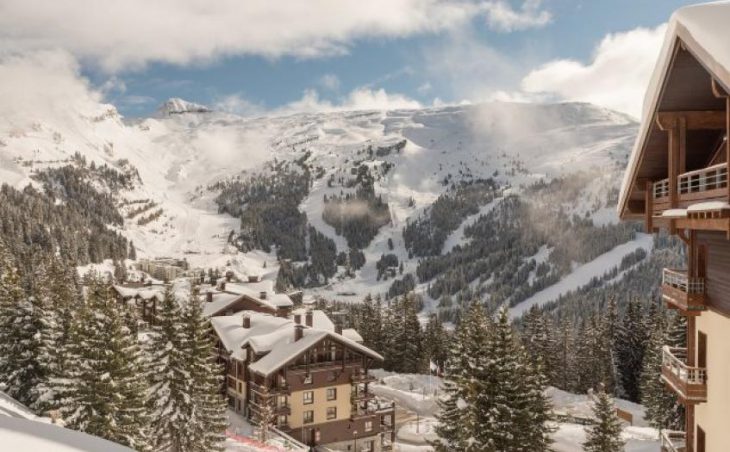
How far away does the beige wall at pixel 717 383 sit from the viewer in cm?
1166

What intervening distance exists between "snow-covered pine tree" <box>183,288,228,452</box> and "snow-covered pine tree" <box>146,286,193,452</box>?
33 cm

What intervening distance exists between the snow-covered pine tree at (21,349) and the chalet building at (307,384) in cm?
1583

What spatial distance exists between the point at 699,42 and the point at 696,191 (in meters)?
3.66

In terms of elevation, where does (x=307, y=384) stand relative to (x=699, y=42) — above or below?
below

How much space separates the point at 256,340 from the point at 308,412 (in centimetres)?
746

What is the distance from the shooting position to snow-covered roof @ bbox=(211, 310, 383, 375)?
4653 centimetres

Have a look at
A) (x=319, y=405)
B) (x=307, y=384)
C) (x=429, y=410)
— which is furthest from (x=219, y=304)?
(x=429, y=410)

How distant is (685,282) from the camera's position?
13.1 meters

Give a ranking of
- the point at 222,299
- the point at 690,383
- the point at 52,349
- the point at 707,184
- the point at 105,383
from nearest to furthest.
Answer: the point at 707,184 < the point at 690,383 < the point at 105,383 < the point at 52,349 < the point at 222,299

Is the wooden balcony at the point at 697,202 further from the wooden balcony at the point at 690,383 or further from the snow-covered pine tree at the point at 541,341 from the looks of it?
the snow-covered pine tree at the point at 541,341

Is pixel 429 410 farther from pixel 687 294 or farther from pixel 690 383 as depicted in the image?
pixel 687 294

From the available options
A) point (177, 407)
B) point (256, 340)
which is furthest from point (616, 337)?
point (177, 407)

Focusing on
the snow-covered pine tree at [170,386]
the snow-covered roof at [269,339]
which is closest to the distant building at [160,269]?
the snow-covered roof at [269,339]

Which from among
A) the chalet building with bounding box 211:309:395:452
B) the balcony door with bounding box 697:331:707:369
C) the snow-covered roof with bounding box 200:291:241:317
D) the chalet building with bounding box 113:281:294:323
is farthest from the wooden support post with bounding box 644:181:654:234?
the snow-covered roof with bounding box 200:291:241:317
